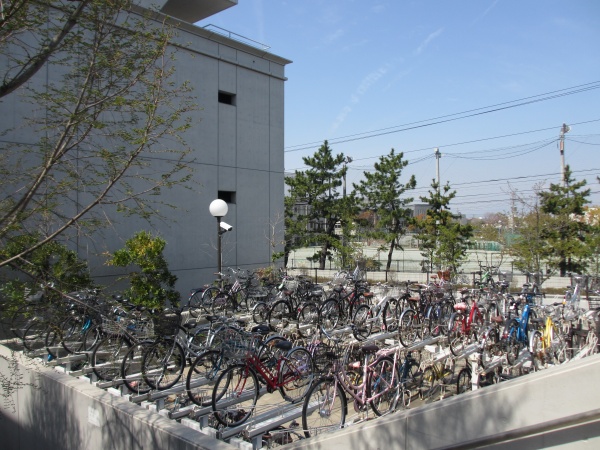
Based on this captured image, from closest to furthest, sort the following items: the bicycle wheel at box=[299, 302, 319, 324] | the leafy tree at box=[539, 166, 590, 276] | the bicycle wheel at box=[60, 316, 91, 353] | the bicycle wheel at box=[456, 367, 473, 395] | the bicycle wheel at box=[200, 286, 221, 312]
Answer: the bicycle wheel at box=[456, 367, 473, 395] < the bicycle wheel at box=[60, 316, 91, 353] < the bicycle wheel at box=[299, 302, 319, 324] < the bicycle wheel at box=[200, 286, 221, 312] < the leafy tree at box=[539, 166, 590, 276]

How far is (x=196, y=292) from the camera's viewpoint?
11.5 m

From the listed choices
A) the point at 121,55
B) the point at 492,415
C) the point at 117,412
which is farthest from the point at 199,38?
the point at 492,415

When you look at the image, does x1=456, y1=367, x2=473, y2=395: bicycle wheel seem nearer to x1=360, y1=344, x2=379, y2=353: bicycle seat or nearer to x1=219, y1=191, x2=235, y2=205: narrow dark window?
x1=360, y1=344, x2=379, y2=353: bicycle seat

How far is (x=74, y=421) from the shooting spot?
239 inches

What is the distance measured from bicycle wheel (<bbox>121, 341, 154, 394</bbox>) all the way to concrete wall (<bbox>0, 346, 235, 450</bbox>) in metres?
0.50

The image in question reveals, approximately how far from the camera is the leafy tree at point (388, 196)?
26.3 meters

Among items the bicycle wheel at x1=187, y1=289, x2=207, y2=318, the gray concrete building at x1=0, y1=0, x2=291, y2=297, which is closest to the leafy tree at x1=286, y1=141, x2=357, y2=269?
the gray concrete building at x1=0, y1=0, x2=291, y2=297

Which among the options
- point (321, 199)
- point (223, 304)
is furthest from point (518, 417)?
point (321, 199)

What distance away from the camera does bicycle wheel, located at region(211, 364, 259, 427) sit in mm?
5703

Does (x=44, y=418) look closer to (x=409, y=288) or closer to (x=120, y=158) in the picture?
(x=120, y=158)

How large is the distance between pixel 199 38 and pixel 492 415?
1404 cm

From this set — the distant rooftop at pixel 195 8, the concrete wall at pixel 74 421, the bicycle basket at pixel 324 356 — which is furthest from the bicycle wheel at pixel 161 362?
the distant rooftop at pixel 195 8

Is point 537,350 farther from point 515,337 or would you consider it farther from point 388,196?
point 388,196

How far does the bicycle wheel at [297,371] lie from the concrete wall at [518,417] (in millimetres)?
2989
